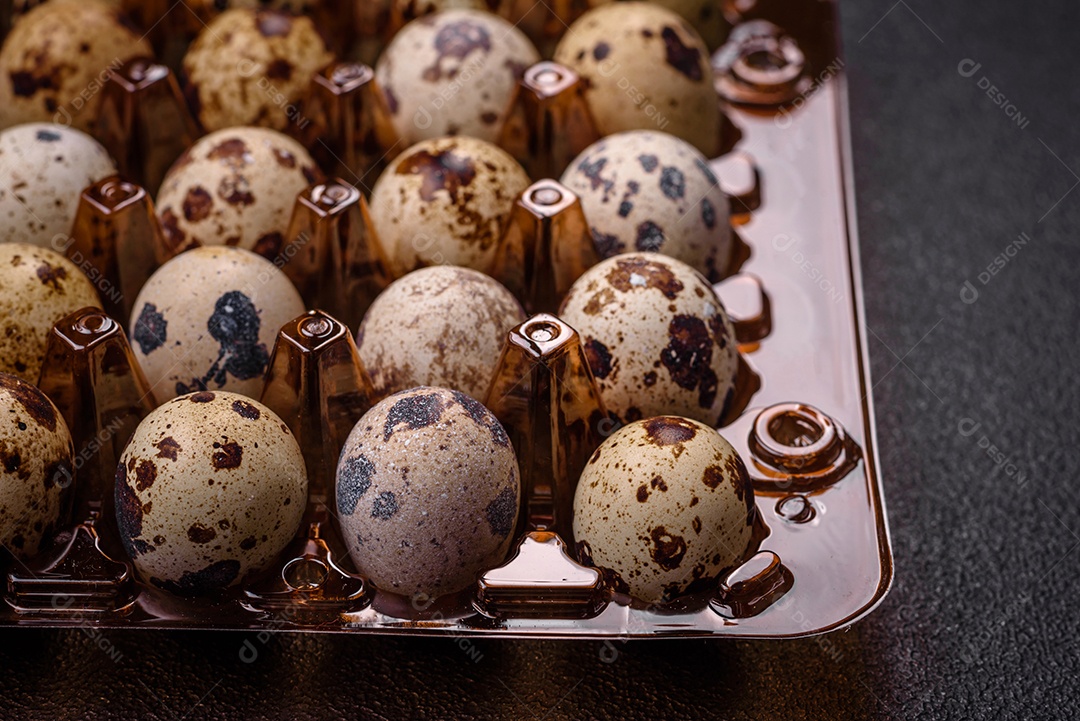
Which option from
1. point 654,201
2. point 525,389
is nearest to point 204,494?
point 525,389

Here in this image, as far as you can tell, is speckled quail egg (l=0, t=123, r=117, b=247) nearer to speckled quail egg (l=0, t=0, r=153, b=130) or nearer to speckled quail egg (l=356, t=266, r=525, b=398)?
speckled quail egg (l=0, t=0, r=153, b=130)

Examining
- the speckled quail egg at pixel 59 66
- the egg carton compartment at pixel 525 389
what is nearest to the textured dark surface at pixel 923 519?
the egg carton compartment at pixel 525 389

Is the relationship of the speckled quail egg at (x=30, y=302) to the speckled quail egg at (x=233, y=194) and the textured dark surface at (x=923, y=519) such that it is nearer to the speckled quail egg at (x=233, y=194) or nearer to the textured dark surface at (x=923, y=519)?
the speckled quail egg at (x=233, y=194)

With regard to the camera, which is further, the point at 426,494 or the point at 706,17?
the point at 706,17

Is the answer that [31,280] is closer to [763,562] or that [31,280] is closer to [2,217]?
[2,217]

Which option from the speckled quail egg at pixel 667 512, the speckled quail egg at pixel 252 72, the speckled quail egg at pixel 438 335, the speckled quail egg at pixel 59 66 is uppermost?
the speckled quail egg at pixel 667 512

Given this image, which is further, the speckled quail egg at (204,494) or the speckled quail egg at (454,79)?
the speckled quail egg at (454,79)

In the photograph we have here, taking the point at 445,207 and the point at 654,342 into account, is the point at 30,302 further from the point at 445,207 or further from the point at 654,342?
the point at 654,342
